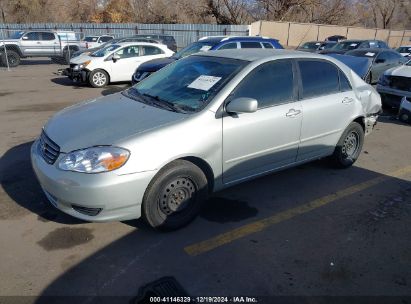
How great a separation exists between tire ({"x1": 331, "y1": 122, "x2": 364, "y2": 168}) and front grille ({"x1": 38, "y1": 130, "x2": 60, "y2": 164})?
360 cm

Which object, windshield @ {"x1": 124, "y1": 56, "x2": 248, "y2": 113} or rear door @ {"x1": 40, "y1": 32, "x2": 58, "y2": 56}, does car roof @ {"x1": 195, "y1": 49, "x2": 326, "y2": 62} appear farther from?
rear door @ {"x1": 40, "y1": 32, "x2": 58, "y2": 56}

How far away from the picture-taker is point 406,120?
8141 millimetres

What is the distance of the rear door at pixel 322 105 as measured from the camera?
4.33 meters

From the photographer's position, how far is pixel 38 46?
2045 cm

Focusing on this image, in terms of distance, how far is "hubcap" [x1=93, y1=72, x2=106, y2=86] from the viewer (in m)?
12.4

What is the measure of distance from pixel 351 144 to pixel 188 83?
2691 mm

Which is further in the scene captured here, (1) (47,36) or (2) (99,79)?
(1) (47,36)

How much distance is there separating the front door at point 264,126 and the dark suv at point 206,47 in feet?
21.8

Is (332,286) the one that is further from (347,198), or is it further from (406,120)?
(406,120)

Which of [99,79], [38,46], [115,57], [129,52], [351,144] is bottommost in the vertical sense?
[99,79]

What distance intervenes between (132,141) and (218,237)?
1.24 metres

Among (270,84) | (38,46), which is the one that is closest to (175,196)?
(270,84)

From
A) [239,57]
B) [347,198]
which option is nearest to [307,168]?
[347,198]

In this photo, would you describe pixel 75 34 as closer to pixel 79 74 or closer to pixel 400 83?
pixel 79 74
